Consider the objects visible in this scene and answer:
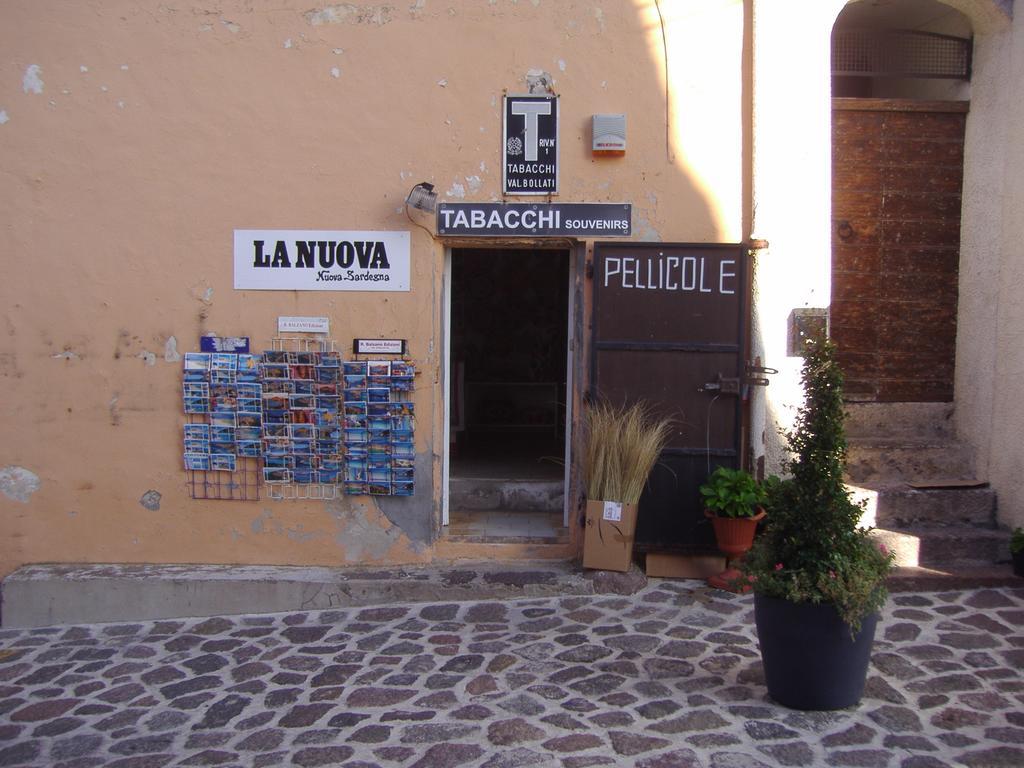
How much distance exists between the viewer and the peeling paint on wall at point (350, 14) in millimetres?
5848

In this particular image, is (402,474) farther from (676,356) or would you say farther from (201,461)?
(676,356)

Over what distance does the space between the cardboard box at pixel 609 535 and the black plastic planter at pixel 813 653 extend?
1.59 m

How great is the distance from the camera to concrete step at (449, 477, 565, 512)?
6875 millimetres

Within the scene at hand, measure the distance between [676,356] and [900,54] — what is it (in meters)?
3.16

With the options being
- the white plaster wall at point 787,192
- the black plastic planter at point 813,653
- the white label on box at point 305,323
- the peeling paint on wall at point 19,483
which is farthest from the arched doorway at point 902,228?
the peeling paint on wall at point 19,483

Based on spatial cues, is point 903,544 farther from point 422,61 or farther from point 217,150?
point 217,150

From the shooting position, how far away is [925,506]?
19.8 feet

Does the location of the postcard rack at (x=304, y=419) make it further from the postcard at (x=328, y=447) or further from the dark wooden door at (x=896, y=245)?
the dark wooden door at (x=896, y=245)

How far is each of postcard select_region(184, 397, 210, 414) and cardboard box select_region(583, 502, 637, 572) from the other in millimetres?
2699

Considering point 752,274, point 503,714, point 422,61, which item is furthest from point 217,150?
point 503,714

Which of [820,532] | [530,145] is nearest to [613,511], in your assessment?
[820,532]

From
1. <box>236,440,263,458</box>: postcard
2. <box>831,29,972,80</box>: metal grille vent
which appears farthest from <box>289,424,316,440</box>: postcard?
<box>831,29,972,80</box>: metal grille vent

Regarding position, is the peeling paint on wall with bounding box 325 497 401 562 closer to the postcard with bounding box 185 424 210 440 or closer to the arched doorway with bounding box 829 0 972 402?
the postcard with bounding box 185 424 210 440

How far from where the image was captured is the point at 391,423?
19.5 feet
